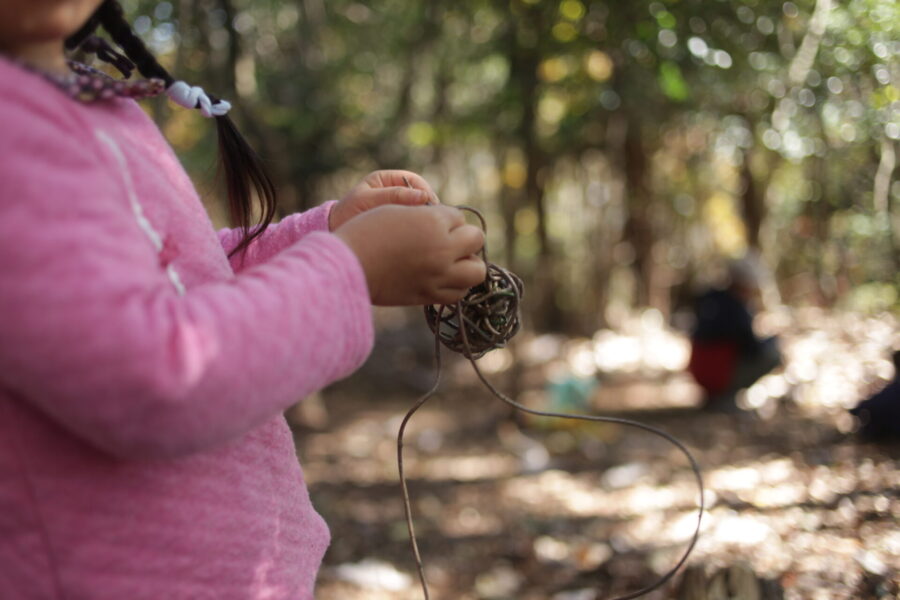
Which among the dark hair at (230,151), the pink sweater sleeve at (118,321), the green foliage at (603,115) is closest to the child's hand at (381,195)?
the dark hair at (230,151)

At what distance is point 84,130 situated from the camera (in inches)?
33.5

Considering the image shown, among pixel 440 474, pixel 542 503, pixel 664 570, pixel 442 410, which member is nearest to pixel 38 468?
pixel 664 570

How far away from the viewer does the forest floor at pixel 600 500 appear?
287 cm

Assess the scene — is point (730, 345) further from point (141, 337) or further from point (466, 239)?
point (141, 337)

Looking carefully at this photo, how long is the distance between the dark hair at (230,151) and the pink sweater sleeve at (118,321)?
46 cm

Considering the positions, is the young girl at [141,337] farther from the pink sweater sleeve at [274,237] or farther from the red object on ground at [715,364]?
the red object on ground at [715,364]

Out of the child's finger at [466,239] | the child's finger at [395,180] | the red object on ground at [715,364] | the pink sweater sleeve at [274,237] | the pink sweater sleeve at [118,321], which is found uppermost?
the pink sweater sleeve at [118,321]

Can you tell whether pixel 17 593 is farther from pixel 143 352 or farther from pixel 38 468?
pixel 143 352

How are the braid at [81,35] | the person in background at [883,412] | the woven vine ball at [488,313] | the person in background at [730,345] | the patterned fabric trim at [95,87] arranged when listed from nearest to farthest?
the patterned fabric trim at [95,87]
the braid at [81,35]
the woven vine ball at [488,313]
the person in background at [883,412]
the person in background at [730,345]

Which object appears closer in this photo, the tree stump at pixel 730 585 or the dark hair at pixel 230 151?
the dark hair at pixel 230 151

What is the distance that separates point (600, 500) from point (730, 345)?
96.8 inches

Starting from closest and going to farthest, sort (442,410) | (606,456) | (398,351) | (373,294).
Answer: (373,294) < (606,456) < (442,410) < (398,351)

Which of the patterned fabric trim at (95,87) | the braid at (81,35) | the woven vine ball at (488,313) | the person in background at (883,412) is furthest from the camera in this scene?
the person in background at (883,412)

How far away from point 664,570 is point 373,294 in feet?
8.46
